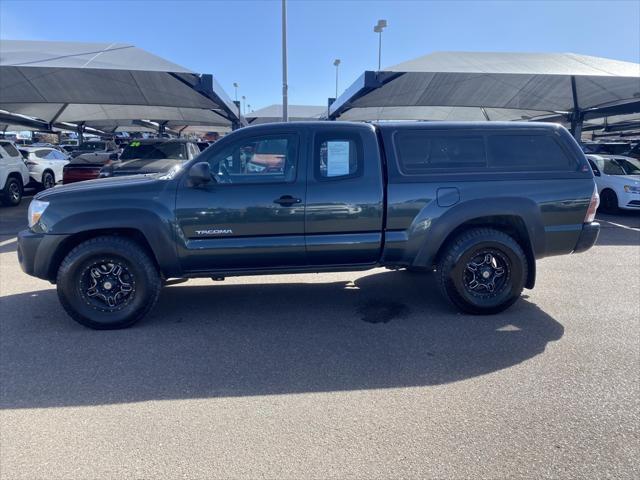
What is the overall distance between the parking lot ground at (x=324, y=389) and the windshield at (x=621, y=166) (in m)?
8.65

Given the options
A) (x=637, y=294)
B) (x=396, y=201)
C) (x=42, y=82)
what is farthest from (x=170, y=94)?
(x=637, y=294)

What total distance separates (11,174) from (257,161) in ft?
38.9

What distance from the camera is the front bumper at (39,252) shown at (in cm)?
423

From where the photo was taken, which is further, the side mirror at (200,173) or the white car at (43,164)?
the white car at (43,164)

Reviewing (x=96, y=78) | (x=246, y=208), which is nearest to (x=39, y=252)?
(x=246, y=208)

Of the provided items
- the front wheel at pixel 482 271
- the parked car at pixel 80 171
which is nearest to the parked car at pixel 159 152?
the parked car at pixel 80 171

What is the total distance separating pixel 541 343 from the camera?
4078 millimetres

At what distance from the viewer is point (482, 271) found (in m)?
4.70

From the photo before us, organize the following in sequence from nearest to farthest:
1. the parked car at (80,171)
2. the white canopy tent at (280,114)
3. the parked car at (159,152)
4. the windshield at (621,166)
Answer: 1. the parked car at (159,152)
2. the windshield at (621,166)
3. the parked car at (80,171)
4. the white canopy tent at (280,114)

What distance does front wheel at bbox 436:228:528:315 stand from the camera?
457 cm

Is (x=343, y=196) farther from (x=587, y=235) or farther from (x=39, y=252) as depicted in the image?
(x=39, y=252)

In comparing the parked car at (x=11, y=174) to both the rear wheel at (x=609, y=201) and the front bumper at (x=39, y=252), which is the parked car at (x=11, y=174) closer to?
the front bumper at (x=39, y=252)

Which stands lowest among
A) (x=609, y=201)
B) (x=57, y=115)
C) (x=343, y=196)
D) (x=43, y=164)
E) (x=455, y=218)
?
(x=609, y=201)

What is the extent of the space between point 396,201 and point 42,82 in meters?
15.5
